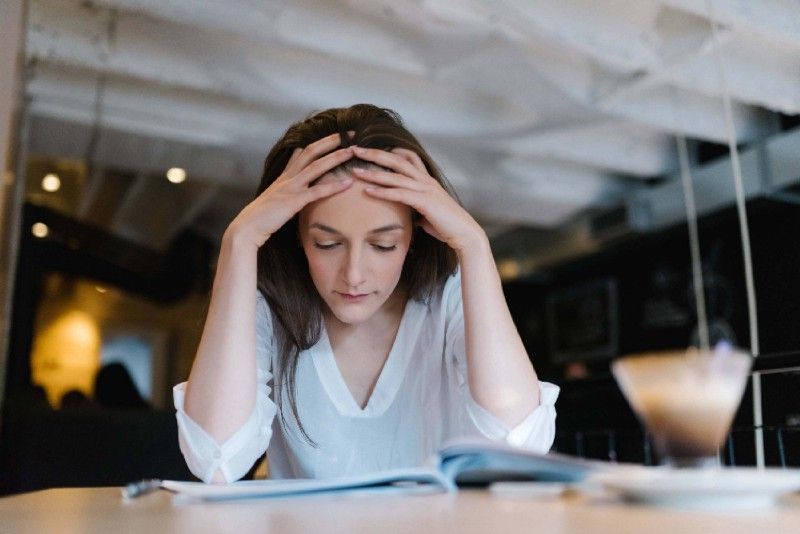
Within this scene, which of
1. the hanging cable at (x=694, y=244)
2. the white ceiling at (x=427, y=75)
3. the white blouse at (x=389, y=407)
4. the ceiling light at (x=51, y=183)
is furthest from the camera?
the ceiling light at (x=51, y=183)

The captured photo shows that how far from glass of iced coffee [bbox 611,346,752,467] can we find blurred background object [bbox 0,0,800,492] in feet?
3.62

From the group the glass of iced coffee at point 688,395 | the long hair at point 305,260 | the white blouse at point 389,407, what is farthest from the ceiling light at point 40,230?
the glass of iced coffee at point 688,395

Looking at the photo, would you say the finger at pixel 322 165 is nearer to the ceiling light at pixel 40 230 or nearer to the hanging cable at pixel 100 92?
the hanging cable at pixel 100 92

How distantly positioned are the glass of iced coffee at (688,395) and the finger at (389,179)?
30.0 inches

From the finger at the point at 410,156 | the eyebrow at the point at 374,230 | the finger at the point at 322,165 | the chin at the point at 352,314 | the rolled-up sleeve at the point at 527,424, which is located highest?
the finger at the point at 410,156

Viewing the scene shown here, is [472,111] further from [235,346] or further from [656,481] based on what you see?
[656,481]

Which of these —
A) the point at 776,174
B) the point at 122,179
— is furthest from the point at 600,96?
the point at 122,179

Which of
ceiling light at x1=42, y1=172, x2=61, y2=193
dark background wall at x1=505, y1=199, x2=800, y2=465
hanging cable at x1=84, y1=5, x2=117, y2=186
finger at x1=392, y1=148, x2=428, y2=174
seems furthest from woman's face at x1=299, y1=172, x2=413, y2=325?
ceiling light at x1=42, y1=172, x2=61, y2=193

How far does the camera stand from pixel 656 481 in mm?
586

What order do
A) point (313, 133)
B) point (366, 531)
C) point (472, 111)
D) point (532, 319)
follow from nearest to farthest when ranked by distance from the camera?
point (366, 531), point (313, 133), point (472, 111), point (532, 319)

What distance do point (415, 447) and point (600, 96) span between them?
8.79 feet

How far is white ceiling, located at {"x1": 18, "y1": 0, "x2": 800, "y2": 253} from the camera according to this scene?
292 centimetres

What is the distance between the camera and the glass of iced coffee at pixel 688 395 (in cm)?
62

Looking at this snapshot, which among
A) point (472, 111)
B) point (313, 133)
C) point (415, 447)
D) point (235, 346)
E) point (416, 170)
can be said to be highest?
point (472, 111)
